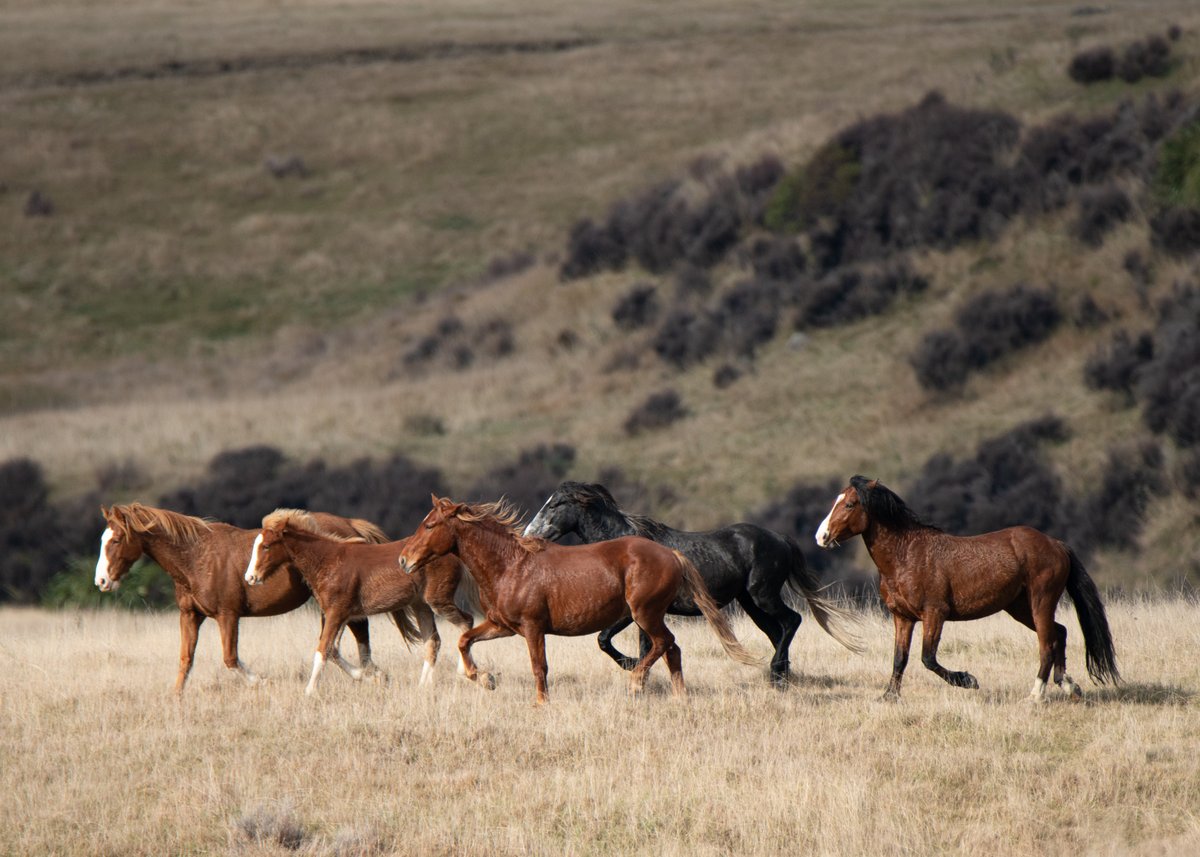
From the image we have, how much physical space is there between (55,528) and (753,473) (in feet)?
56.4

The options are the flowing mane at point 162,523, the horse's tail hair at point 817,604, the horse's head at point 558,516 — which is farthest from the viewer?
the horse's tail hair at point 817,604

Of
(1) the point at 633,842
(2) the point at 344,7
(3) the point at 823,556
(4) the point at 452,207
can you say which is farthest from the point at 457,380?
(2) the point at 344,7

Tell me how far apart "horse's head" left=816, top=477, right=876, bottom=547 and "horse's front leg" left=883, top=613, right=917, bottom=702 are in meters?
0.82

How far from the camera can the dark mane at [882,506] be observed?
12023 millimetres

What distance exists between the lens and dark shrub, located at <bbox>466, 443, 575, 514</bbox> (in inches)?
1374

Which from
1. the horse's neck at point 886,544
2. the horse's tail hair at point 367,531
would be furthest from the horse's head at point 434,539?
the horse's neck at point 886,544

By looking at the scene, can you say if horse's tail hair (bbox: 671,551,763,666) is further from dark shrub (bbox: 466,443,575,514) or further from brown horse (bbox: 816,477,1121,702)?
dark shrub (bbox: 466,443,575,514)

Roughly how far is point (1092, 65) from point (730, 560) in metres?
34.3

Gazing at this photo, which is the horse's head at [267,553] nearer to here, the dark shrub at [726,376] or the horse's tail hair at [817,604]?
the horse's tail hair at [817,604]

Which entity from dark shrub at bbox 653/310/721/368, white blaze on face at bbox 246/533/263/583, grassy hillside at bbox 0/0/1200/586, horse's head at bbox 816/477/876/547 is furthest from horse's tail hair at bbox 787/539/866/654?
dark shrub at bbox 653/310/721/368

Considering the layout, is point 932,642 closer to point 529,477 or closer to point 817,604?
point 817,604

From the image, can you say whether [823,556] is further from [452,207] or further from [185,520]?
[452,207]

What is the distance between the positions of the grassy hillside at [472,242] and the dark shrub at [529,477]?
62 centimetres

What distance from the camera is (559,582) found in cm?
1190
